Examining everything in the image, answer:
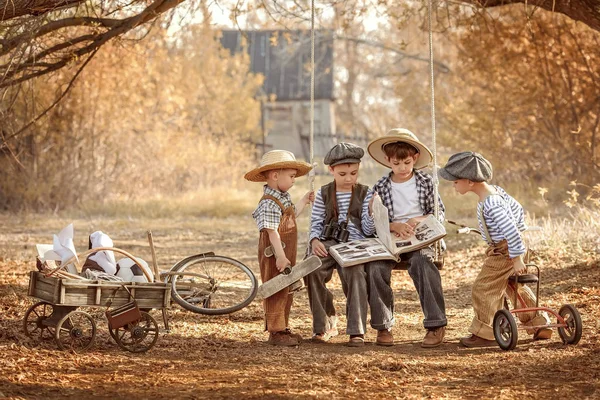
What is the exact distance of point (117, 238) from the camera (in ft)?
45.6

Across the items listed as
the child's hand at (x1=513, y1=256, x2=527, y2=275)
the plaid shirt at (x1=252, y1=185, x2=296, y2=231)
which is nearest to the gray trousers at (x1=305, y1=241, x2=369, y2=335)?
the plaid shirt at (x1=252, y1=185, x2=296, y2=231)

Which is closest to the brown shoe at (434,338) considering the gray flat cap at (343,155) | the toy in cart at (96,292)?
the toy in cart at (96,292)

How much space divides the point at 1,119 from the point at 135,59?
9025 millimetres

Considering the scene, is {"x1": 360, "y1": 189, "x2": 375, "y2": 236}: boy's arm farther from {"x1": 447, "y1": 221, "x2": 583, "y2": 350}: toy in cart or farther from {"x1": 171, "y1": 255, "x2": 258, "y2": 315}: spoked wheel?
{"x1": 171, "y1": 255, "x2": 258, "y2": 315}: spoked wheel

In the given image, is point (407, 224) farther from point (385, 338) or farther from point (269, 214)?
point (269, 214)

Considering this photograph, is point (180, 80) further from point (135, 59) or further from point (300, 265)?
point (300, 265)

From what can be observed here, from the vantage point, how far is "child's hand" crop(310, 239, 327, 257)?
6.45 meters

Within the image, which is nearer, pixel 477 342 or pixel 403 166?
pixel 477 342

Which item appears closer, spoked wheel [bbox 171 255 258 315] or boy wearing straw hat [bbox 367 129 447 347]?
boy wearing straw hat [bbox 367 129 447 347]

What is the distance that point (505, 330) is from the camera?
601 cm

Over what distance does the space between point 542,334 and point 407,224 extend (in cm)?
113

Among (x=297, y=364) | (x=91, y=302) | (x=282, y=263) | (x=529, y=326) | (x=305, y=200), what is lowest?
(x=297, y=364)

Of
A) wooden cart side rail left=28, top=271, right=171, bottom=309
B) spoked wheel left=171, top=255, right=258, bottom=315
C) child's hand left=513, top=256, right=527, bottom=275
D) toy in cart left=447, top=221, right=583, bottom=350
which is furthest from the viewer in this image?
spoked wheel left=171, top=255, right=258, bottom=315

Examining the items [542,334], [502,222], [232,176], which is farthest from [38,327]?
[232,176]
